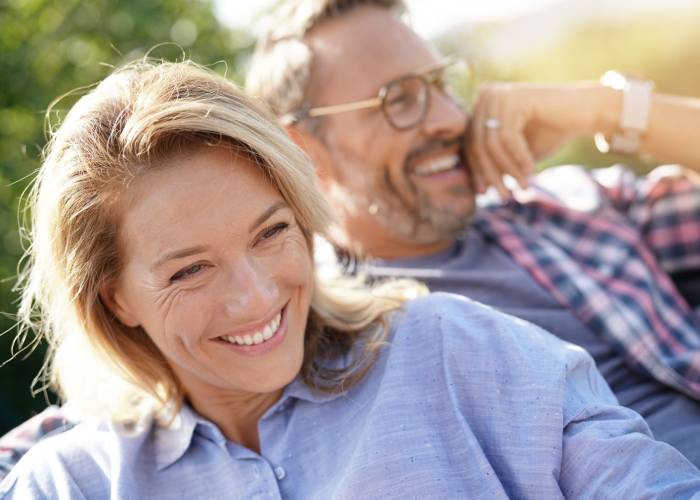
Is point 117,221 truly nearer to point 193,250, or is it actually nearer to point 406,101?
point 193,250

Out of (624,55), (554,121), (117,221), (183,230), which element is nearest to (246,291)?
(183,230)

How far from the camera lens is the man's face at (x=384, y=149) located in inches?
123

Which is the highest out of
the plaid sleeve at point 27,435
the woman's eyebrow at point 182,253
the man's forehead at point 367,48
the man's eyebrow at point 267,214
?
the man's forehead at point 367,48

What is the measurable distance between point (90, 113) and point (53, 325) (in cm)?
61

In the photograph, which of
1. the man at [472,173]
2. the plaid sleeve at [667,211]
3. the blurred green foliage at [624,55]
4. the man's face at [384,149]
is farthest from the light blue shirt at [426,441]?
the blurred green foliage at [624,55]

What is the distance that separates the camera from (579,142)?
7730 millimetres

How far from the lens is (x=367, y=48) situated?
10.5 feet

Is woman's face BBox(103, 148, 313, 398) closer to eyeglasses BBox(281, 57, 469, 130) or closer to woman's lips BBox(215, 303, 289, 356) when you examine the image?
woman's lips BBox(215, 303, 289, 356)

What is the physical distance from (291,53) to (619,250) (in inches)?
58.5

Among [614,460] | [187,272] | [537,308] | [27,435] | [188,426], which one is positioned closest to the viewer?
[614,460]

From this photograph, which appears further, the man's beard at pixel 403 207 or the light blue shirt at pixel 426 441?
the man's beard at pixel 403 207

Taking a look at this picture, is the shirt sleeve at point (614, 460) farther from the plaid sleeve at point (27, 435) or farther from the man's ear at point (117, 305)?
the plaid sleeve at point (27, 435)

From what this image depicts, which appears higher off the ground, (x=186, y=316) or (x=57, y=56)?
(x=57, y=56)

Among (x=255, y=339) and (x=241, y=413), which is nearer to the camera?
(x=255, y=339)
